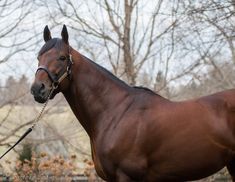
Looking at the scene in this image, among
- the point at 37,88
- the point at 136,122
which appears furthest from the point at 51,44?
the point at 136,122

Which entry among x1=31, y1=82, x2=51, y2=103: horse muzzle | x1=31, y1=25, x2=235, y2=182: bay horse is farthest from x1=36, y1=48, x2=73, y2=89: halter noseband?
x1=31, y1=82, x2=51, y2=103: horse muzzle

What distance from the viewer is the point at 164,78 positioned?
1655cm

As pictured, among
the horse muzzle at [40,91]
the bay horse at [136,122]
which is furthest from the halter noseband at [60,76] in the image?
the horse muzzle at [40,91]

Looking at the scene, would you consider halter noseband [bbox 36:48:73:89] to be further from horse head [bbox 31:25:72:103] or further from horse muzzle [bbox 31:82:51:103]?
horse muzzle [bbox 31:82:51:103]

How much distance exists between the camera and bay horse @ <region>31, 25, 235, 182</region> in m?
4.73

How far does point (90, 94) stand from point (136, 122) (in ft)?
1.97

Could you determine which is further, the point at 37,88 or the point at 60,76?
the point at 60,76

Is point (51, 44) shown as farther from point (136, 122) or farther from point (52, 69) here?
point (136, 122)

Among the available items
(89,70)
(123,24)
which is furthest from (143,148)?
(123,24)

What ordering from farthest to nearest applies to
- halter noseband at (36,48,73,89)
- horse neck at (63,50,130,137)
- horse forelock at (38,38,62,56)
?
horse neck at (63,50,130,137), horse forelock at (38,38,62,56), halter noseband at (36,48,73,89)

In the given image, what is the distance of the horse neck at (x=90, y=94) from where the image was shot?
5016 millimetres

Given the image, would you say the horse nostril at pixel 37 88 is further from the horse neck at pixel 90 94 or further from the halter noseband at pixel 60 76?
the horse neck at pixel 90 94

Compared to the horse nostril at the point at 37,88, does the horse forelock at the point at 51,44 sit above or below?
above

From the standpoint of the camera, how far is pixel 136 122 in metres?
4.84
